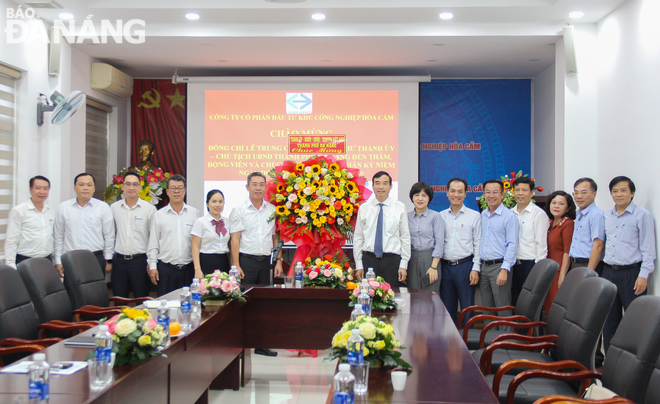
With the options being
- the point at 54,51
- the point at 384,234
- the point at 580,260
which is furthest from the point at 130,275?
the point at 580,260

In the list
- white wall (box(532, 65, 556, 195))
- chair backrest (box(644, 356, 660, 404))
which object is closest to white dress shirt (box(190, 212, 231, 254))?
chair backrest (box(644, 356, 660, 404))

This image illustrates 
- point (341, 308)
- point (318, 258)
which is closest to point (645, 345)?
point (341, 308)

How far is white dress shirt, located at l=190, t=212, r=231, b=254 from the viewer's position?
4445mm

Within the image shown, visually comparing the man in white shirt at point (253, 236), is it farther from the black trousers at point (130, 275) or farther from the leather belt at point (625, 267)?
the leather belt at point (625, 267)

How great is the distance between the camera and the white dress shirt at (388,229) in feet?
14.5

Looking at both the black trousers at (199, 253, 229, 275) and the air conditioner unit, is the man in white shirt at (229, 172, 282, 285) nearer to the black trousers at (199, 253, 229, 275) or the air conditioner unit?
the black trousers at (199, 253, 229, 275)

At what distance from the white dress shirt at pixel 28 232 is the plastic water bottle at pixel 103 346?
9.87ft

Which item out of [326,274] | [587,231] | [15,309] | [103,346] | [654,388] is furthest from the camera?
[587,231]

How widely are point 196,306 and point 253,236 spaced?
1643 mm

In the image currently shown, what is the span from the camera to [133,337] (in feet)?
6.32

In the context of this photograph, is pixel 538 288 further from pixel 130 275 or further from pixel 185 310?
pixel 130 275

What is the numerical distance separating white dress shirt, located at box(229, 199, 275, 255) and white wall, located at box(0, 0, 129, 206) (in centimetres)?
220

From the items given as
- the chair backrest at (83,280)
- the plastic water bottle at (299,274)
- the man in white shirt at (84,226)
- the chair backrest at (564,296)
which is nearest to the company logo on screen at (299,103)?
the man in white shirt at (84,226)

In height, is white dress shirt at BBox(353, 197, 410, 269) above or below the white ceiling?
below
